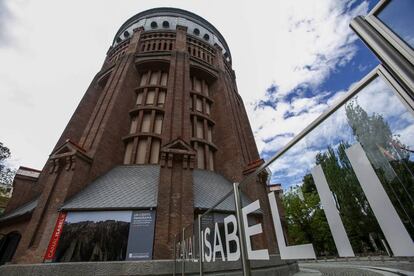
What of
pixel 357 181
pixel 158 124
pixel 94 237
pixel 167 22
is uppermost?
pixel 167 22

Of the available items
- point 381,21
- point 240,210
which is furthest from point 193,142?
point 381,21

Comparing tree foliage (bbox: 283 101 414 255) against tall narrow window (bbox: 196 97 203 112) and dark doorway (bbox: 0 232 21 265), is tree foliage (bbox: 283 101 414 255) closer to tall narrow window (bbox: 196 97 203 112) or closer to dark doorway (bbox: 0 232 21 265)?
dark doorway (bbox: 0 232 21 265)

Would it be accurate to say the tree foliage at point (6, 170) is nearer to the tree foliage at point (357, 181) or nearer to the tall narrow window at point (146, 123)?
the tall narrow window at point (146, 123)

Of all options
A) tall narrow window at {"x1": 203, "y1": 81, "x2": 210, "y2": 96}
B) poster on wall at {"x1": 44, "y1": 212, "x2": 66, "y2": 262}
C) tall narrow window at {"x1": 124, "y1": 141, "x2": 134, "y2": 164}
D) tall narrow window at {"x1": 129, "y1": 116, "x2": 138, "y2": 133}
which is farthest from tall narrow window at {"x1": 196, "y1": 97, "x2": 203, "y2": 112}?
poster on wall at {"x1": 44, "y1": 212, "x2": 66, "y2": 262}

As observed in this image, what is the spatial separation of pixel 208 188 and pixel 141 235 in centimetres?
394

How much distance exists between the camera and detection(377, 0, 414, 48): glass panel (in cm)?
97

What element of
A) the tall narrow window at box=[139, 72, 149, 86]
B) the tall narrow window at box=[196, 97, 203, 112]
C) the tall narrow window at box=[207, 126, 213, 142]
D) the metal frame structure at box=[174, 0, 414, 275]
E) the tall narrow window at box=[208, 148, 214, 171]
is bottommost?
the metal frame structure at box=[174, 0, 414, 275]

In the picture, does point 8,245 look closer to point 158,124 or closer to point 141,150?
point 141,150

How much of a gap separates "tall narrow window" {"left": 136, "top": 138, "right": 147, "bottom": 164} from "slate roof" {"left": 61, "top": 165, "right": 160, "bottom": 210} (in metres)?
1.25

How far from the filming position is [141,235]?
7.51 m

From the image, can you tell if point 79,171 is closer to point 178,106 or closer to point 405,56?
point 178,106

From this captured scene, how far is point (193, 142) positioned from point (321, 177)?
1202cm

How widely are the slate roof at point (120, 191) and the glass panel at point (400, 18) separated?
27.5 ft

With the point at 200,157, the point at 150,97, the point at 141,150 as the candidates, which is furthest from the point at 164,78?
the point at 200,157
